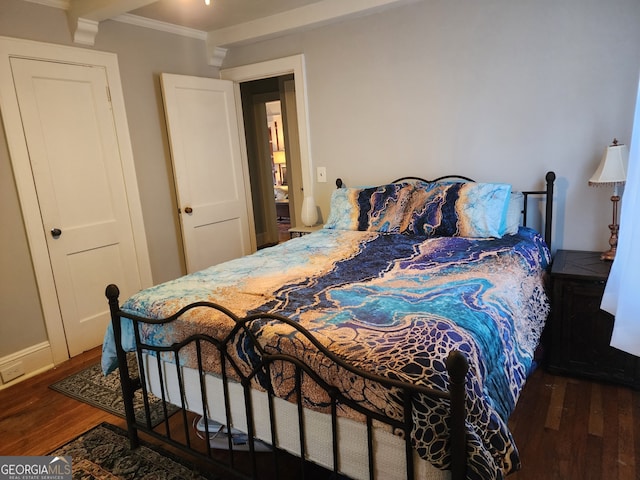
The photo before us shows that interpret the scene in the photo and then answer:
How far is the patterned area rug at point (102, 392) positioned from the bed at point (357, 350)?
193 millimetres

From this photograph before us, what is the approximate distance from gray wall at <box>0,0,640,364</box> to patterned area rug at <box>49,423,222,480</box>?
106 cm

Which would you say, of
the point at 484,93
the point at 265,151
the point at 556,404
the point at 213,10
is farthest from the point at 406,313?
the point at 265,151

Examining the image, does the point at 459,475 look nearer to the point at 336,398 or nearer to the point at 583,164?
the point at 336,398

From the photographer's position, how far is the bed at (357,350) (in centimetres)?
111

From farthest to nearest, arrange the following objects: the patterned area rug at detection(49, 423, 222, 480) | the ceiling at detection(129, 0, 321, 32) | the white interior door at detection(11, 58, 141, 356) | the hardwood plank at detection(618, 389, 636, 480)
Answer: the ceiling at detection(129, 0, 321, 32)
the white interior door at detection(11, 58, 141, 356)
the patterned area rug at detection(49, 423, 222, 480)
the hardwood plank at detection(618, 389, 636, 480)

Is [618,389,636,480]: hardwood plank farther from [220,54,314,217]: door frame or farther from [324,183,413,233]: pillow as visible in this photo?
[220,54,314,217]: door frame

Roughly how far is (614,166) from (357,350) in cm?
191

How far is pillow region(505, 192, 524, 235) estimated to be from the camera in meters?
2.52

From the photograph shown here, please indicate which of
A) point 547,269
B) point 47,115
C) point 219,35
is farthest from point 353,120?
point 47,115

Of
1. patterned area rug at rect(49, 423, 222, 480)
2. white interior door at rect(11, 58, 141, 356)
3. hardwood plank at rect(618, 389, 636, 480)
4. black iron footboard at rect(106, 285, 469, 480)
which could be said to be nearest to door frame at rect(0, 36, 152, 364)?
white interior door at rect(11, 58, 141, 356)

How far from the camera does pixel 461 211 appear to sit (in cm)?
253

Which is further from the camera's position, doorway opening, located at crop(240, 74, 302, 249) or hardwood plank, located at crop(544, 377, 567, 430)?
doorway opening, located at crop(240, 74, 302, 249)

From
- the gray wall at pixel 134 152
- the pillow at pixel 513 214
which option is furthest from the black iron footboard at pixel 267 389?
Result: the pillow at pixel 513 214

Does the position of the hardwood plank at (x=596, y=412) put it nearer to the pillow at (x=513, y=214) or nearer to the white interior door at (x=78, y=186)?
the pillow at (x=513, y=214)
